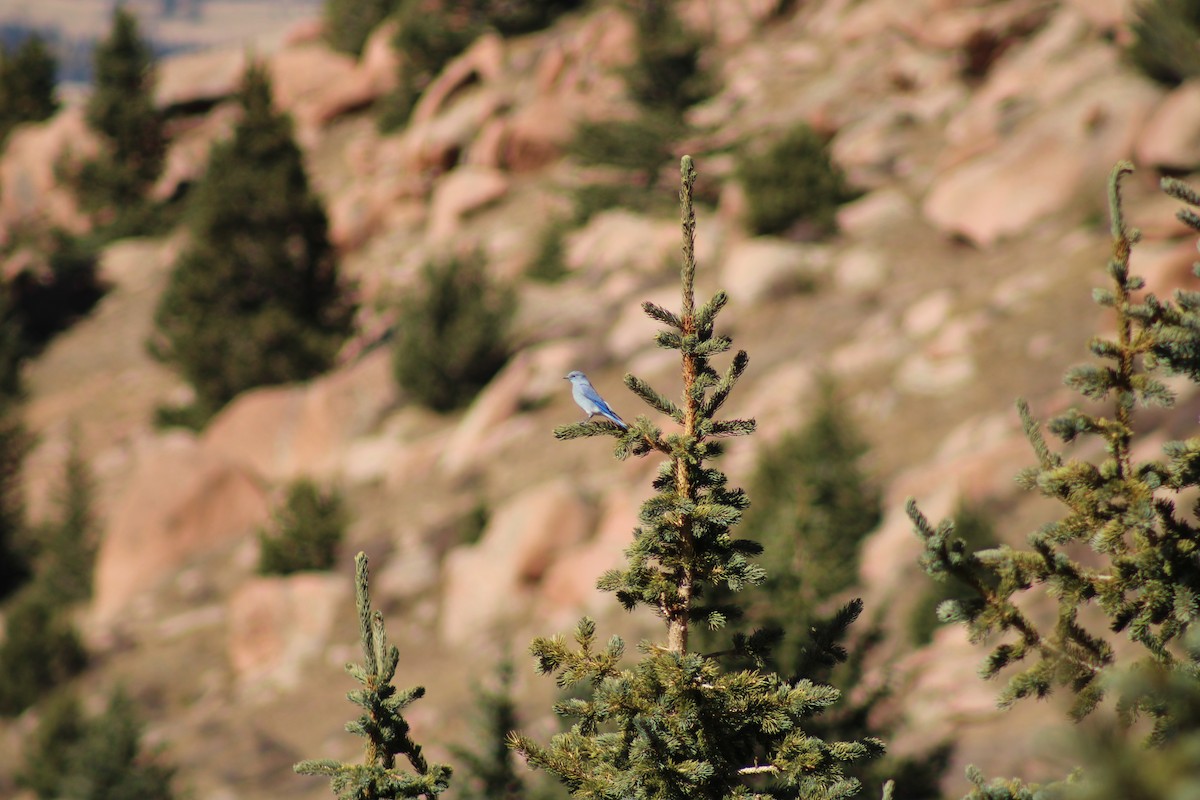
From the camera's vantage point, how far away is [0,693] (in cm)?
1833

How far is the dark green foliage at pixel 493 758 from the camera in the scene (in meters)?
7.61

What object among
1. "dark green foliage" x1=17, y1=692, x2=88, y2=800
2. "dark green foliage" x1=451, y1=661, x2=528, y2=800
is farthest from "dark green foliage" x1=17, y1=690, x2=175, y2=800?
"dark green foliage" x1=451, y1=661, x2=528, y2=800

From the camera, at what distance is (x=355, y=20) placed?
140 ft

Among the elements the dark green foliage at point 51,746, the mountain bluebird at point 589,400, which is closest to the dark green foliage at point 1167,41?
the mountain bluebird at point 589,400

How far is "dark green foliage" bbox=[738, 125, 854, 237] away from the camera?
68.0 ft

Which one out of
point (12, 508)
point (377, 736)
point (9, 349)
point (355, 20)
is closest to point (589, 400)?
point (377, 736)

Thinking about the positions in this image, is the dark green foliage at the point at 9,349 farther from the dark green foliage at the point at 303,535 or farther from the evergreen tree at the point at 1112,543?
the evergreen tree at the point at 1112,543

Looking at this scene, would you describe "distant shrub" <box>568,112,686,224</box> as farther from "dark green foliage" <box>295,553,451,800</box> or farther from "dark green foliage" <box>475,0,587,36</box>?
"dark green foliage" <box>295,553,451,800</box>

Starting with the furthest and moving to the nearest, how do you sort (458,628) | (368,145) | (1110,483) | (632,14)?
(368,145), (632,14), (458,628), (1110,483)

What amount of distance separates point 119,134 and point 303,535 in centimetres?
2824

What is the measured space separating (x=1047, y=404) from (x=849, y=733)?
307 inches

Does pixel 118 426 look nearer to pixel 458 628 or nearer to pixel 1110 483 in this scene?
pixel 458 628

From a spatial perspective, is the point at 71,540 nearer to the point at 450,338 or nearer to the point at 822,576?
the point at 450,338

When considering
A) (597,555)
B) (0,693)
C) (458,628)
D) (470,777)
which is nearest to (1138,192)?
(597,555)
